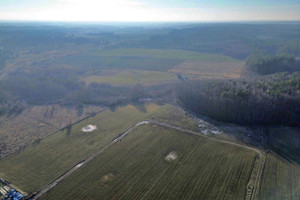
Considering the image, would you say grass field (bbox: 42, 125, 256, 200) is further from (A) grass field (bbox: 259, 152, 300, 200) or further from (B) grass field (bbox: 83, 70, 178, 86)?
(B) grass field (bbox: 83, 70, 178, 86)

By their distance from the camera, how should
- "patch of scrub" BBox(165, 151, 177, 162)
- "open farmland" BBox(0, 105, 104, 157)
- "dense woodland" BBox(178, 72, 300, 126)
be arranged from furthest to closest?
"dense woodland" BBox(178, 72, 300, 126) → "open farmland" BBox(0, 105, 104, 157) → "patch of scrub" BBox(165, 151, 177, 162)

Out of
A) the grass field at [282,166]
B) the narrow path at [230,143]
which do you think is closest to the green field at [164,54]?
the grass field at [282,166]

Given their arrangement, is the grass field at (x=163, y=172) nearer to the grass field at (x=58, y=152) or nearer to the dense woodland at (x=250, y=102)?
the grass field at (x=58, y=152)

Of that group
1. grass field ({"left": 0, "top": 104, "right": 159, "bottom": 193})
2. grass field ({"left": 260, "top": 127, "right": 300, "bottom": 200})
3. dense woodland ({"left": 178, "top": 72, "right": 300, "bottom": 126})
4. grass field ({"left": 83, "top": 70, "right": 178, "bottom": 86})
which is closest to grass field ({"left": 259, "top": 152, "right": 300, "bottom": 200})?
grass field ({"left": 260, "top": 127, "right": 300, "bottom": 200})

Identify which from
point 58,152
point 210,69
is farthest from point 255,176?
point 210,69

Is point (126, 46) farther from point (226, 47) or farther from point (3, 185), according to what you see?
point (3, 185)

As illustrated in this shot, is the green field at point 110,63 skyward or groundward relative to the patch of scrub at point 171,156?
skyward
